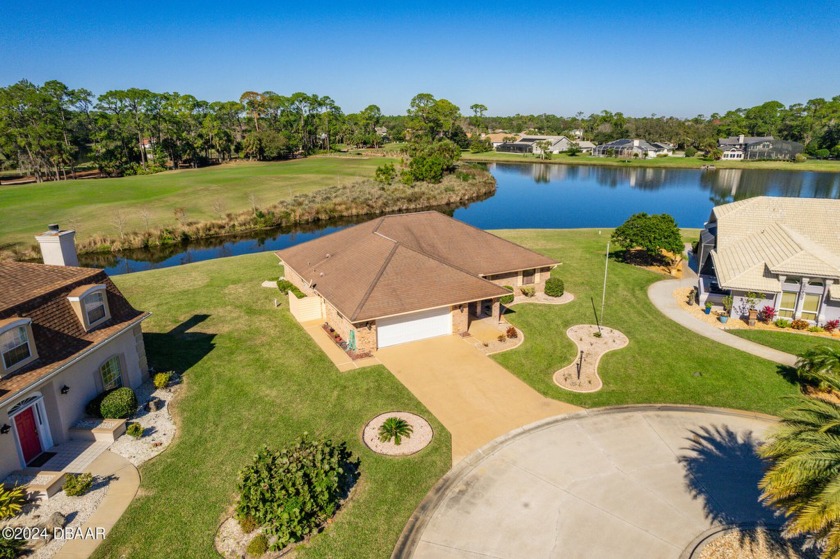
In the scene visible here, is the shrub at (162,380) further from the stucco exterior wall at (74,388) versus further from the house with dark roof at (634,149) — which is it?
the house with dark roof at (634,149)

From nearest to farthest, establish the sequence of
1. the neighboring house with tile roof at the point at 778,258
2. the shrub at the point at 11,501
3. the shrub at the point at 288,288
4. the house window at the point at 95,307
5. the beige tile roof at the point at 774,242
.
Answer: the shrub at the point at 11,501 < the house window at the point at 95,307 < the neighboring house with tile roof at the point at 778,258 < the beige tile roof at the point at 774,242 < the shrub at the point at 288,288

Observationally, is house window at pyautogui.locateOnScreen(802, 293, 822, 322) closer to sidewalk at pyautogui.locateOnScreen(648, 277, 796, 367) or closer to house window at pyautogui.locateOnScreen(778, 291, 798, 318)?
house window at pyautogui.locateOnScreen(778, 291, 798, 318)

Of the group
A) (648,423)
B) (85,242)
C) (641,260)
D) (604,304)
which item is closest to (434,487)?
(648,423)

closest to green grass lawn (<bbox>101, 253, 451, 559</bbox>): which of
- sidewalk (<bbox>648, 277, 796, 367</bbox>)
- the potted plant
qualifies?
sidewalk (<bbox>648, 277, 796, 367</bbox>)

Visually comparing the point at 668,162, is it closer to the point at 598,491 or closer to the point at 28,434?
the point at 598,491

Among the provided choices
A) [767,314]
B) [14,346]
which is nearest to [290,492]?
[14,346]

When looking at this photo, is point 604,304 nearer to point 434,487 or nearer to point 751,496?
point 751,496

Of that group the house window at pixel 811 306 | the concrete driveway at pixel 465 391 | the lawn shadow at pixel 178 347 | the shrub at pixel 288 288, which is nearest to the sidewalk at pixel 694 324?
the house window at pixel 811 306
